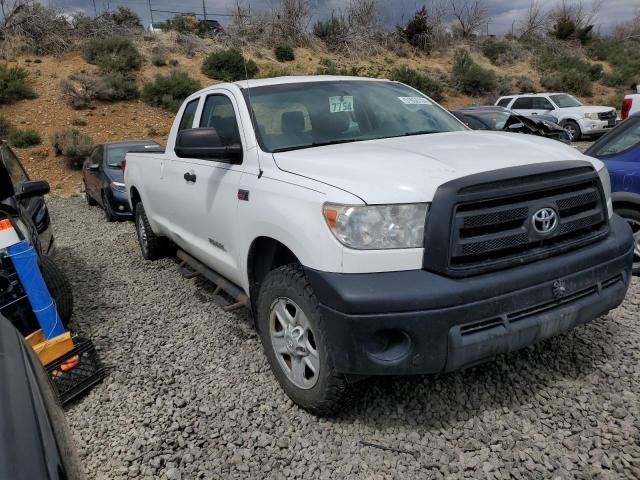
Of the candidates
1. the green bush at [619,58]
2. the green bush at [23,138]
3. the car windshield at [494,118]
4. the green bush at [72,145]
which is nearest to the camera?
the car windshield at [494,118]

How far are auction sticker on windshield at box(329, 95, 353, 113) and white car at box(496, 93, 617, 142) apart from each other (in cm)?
1461

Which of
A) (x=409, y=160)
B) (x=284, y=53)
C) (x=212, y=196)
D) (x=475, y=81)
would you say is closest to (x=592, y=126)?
(x=475, y=81)

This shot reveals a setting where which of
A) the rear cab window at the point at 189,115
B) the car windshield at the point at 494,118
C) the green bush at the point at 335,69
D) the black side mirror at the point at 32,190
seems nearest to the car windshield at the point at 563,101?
the car windshield at the point at 494,118

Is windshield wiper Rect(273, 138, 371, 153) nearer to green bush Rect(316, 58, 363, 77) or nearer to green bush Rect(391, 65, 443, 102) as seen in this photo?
green bush Rect(316, 58, 363, 77)

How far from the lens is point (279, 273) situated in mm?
2740

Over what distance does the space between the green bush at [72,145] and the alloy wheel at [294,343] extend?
15145mm

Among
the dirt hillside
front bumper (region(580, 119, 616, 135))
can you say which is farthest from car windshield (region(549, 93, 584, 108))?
the dirt hillside

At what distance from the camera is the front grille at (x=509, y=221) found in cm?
226

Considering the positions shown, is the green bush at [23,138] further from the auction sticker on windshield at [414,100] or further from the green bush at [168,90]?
the auction sticker on windshield at [414,100]

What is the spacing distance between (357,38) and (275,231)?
34135 mm

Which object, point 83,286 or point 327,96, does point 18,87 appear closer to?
point 83,286

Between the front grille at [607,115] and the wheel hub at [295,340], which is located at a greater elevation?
A: the wheel hub at [295,340]

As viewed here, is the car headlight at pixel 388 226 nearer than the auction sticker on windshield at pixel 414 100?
Yes

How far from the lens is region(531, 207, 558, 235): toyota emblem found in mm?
2424
